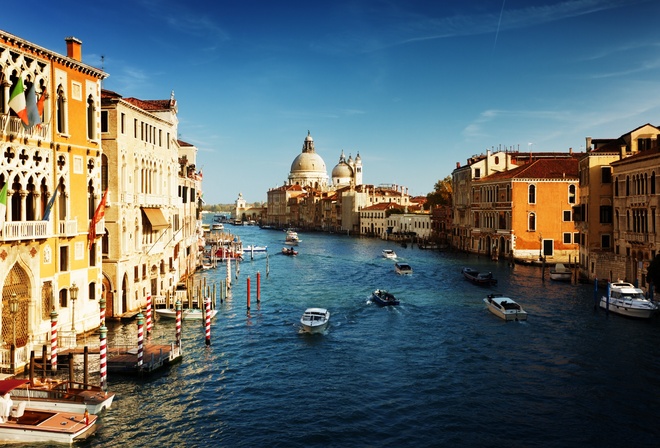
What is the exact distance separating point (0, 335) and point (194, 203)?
27344 millimetres

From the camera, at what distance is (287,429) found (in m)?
14.4

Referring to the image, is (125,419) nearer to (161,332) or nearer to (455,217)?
(161,332)

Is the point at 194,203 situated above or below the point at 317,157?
below

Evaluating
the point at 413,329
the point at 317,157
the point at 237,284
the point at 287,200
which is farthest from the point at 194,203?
the point at 317,157

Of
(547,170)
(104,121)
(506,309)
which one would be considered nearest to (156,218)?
(104,121)

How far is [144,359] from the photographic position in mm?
18156

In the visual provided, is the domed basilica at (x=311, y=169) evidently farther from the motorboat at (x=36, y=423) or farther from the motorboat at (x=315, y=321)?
the motorboat at (x=36, y=423)

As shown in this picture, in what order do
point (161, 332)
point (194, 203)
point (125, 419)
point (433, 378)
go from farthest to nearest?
1. point (194, 203)
2. point (161, 332)
3. point (433, 378)
4. point (125, 419)

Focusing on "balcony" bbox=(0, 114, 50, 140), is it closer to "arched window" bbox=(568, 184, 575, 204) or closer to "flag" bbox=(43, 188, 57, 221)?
"flag" bbox=(43, 188, 57, 221)

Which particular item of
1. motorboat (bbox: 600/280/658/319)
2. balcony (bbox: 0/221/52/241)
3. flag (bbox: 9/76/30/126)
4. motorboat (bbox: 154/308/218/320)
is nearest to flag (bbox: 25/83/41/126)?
flag (bbox: 9/76/30/126)

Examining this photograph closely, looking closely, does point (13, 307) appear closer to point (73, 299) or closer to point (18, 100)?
point (73, 299)

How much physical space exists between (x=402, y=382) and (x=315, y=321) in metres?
6.81

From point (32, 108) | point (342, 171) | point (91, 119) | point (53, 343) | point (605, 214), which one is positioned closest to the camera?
point (53, 343)

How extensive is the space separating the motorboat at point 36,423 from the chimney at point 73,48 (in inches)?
471
